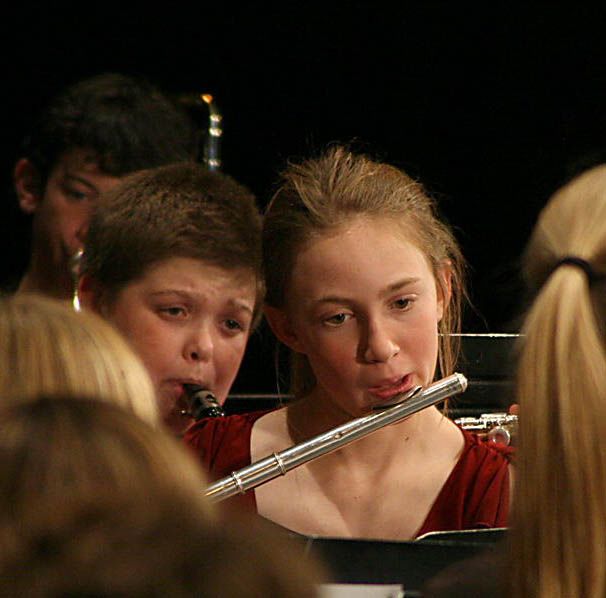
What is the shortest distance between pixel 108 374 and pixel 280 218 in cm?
62

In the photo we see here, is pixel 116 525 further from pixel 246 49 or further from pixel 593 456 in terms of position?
pixel 246 49

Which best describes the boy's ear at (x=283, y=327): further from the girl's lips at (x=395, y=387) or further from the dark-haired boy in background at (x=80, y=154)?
the dark-haired boy in background at (x=80, y=154)

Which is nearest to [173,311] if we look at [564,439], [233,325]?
[233,325]

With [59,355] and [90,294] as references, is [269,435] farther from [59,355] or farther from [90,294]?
[59,355]

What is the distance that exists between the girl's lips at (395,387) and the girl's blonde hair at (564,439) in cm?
37

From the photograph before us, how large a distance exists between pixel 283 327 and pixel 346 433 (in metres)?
0.17

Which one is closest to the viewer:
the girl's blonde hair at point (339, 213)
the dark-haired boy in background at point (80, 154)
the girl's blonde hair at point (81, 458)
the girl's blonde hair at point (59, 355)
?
the girl's blonde hair at point (81, 458)

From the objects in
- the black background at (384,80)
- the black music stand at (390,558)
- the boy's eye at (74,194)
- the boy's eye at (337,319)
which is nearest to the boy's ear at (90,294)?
the boy's eye at (337,319)

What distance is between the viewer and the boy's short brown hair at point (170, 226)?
1.38m

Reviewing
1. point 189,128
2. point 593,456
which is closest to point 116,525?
point 593,456

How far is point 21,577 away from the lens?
1.35 feet

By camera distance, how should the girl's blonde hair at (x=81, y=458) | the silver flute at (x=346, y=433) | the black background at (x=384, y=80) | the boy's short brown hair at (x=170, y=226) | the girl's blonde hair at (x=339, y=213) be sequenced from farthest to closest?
the black background at (x=384, y=80)
the boy's short brown hair at (x=170, y=226)
the girl's blonde hair at (x=339, y=213)
the silver flute at (x=346, y=433)
the girl's blonde hair at (x=81, y=458)

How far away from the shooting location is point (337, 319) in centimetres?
123

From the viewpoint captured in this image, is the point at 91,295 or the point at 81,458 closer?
the point at 81,458
